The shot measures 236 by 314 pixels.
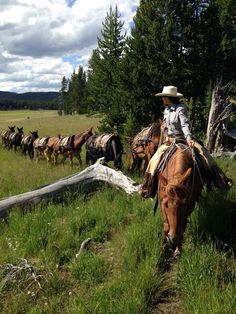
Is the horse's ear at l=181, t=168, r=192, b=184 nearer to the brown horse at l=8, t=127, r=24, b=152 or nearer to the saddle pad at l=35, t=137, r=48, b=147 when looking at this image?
the saddle pad at l=35, t=137, r=48, b=147

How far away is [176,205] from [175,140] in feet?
5.14

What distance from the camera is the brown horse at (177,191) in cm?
530

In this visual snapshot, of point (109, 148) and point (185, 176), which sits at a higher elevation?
point (185, 176)

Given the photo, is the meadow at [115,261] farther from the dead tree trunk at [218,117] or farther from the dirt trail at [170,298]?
the dead tree trunk at [218,117]

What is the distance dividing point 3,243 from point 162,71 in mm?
19009

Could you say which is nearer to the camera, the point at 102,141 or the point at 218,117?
the point at 102,141

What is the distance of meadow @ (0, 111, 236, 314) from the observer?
480 cm

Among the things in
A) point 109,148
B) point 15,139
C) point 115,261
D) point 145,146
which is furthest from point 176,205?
point 15,139

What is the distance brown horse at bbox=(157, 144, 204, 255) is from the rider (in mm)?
321

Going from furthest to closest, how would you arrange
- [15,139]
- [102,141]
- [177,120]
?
[15,139], [102,141], [177,120]

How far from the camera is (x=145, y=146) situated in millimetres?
12977

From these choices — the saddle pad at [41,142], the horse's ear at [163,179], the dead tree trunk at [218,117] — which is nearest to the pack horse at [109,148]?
the dead tree trunk at [218,117]

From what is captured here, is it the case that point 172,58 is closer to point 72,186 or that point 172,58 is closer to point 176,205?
point 72,186

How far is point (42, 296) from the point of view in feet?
17.3
